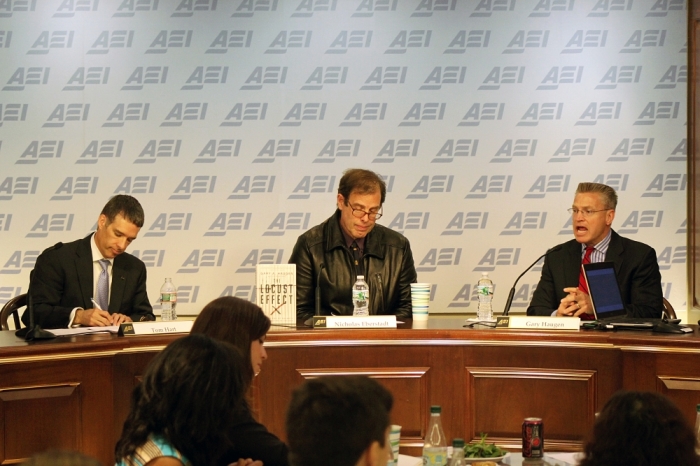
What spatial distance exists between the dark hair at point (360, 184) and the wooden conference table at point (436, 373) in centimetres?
85

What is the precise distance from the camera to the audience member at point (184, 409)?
2.11 meters

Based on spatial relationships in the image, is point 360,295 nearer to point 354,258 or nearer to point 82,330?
point 354,258

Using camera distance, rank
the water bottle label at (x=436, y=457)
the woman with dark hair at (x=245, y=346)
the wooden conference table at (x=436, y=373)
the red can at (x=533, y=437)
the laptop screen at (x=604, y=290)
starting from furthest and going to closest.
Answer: the laptop screen at (x=604, y=290) → the wooden conference table at (x=436, y=373) → the red can at (x=533, y=437) → the water bottle label at (x=436, y=457) → the woman with dark hair at (x=245, y=346)

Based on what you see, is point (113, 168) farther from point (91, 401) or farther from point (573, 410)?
point (573, 410)

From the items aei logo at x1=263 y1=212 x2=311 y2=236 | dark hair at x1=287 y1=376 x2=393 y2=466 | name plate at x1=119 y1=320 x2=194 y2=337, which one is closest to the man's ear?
dark hair at x1=287 y1=376 x2=393 y2=466

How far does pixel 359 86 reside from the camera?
5.85 meters

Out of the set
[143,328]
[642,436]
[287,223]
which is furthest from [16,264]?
[642,436]

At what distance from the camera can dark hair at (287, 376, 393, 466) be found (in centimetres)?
170

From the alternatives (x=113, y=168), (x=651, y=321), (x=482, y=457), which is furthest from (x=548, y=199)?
(x=482, y=457)

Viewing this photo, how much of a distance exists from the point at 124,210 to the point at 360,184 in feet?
3.83

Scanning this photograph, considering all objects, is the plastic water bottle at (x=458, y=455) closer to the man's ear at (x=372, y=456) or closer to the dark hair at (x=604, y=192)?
the man's ear at (x=372, y=456)

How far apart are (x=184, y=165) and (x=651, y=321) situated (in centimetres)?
318

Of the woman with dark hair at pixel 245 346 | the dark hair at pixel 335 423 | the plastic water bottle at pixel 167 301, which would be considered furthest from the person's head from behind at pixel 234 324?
the plastic water bottle at pixel 167 301

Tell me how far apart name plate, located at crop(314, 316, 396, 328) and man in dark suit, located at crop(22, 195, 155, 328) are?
3.06 ft
